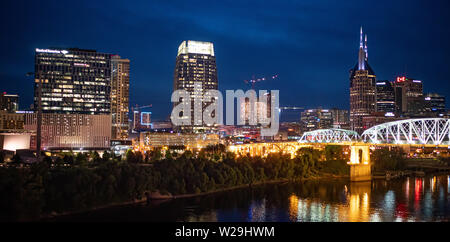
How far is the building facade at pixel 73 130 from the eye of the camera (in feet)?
280

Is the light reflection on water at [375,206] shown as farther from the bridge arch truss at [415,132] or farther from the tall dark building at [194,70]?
the tall dark building at [194,70]

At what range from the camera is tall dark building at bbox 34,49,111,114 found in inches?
3447

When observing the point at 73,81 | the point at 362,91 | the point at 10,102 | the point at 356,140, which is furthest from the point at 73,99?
the point at 362,91

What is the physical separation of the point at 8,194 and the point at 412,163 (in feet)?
234

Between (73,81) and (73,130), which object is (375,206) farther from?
(73,81)

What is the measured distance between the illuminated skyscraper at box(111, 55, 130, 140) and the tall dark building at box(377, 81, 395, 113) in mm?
97322

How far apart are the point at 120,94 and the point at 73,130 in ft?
170

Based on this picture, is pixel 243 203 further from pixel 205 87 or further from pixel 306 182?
pixel 205 87

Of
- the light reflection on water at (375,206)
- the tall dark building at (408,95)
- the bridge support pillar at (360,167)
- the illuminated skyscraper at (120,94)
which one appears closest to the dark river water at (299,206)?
the light reflection on water at (375,206)

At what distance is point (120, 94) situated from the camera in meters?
139

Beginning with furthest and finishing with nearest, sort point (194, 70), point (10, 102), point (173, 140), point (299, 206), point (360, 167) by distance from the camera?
1. point (194, 70)
2. point (10, 102)
3. point (173, 140)
4. point (360, 167)
5. point (299, 206)

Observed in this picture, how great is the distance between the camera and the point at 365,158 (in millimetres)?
64688

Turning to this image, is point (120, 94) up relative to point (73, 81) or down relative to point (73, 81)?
up

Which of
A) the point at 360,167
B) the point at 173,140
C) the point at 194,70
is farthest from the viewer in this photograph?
the point at 194,70
